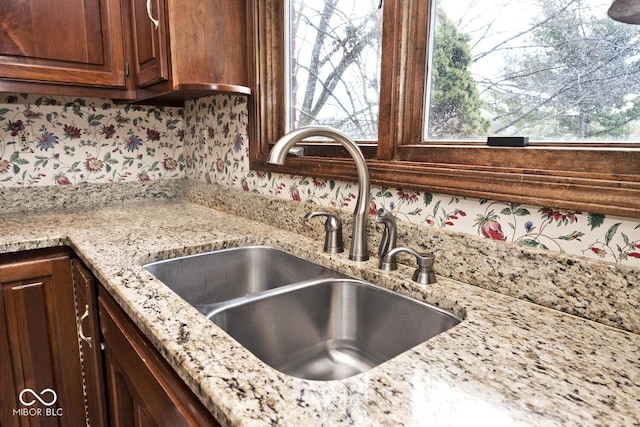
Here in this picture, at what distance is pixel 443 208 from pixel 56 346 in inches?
48.9

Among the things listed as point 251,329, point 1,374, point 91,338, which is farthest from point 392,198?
point 1,374

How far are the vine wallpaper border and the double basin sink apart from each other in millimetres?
219

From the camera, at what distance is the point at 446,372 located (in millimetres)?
528

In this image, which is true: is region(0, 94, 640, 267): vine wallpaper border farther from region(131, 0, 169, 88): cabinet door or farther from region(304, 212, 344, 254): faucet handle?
region(131, 0, 169, 88): cabinet door

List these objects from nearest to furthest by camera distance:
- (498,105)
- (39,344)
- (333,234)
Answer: (498,105), (333,234), (39,344)

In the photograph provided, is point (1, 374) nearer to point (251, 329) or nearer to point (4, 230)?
point (4, 230)

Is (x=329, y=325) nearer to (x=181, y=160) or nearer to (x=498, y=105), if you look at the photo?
(x=498, y=105)

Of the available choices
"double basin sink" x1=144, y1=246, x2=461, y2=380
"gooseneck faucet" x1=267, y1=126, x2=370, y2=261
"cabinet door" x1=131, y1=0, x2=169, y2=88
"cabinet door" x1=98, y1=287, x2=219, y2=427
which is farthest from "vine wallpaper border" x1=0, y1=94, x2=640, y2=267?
"cabinet door" x1=98, y1=287, x2=219, y2=427

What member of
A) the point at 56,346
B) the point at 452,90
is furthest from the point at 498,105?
the point at 56,346

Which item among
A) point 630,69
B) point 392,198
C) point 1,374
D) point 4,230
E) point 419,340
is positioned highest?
point 630,69

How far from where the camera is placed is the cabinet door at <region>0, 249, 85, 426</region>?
45.9 inches

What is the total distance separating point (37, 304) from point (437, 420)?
1.26 meters

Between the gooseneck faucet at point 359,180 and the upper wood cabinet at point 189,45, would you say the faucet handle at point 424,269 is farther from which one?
the upper wood cabinet at point 189,45

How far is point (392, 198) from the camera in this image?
103 cm
